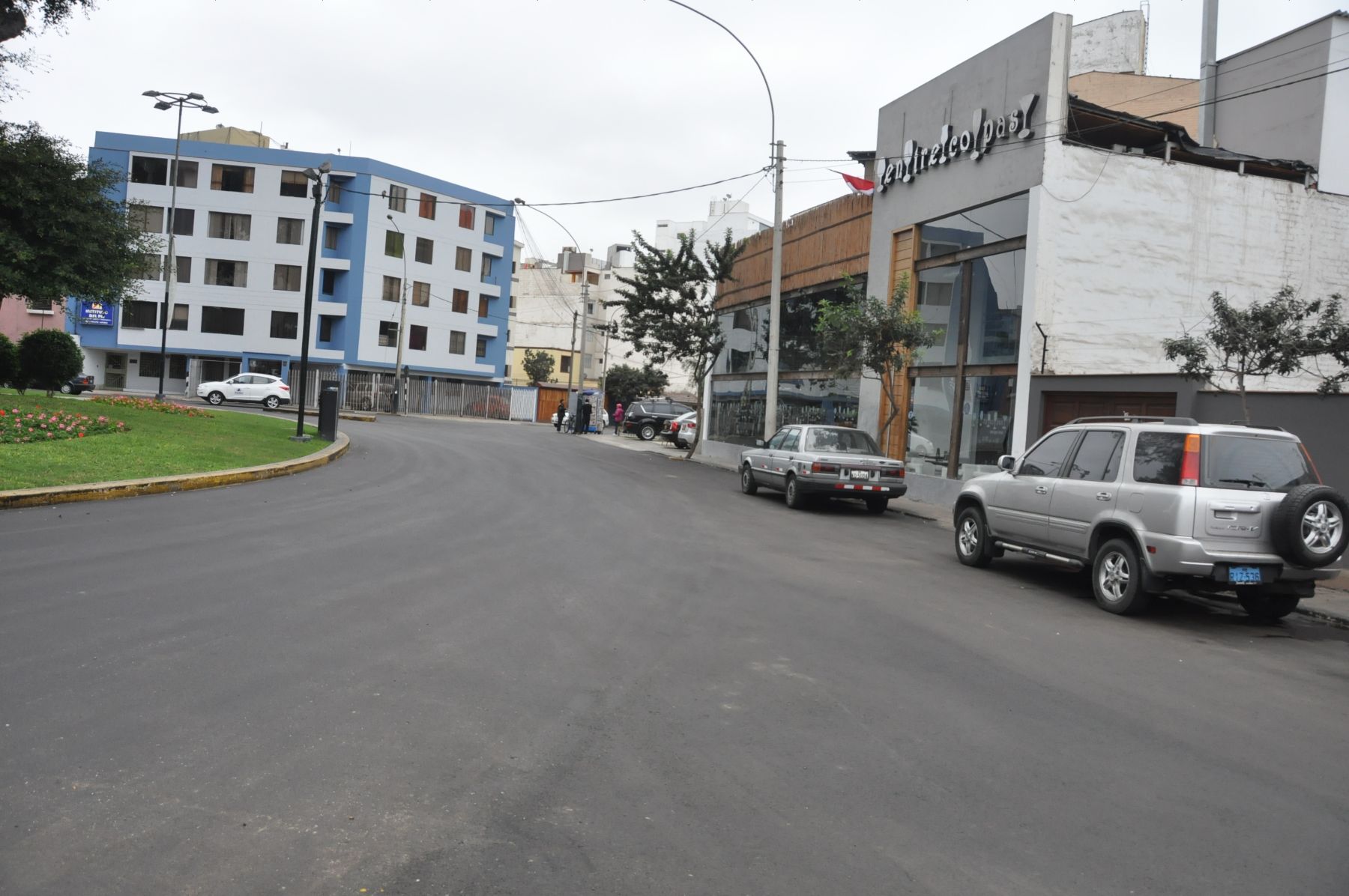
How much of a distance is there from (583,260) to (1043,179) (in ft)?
258

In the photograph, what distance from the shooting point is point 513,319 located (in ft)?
287

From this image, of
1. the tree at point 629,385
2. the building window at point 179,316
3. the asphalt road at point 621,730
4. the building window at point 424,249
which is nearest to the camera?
the asphalt road at point 621,730

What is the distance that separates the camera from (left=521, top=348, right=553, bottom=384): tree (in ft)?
269

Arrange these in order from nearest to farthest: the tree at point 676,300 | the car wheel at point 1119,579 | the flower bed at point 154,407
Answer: the car wheel at point 1119,579 < the flower bed at point 154,407 < the tree at point 676,300

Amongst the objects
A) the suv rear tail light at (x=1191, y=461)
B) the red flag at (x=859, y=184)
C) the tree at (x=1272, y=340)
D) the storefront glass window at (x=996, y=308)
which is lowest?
the suv rear tail light at (x=1191, y=461)

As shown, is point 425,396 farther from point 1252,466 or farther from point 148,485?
point 1252,466

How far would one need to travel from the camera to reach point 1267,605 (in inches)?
370

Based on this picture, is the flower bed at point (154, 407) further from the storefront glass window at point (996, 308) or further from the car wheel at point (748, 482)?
the storefront glass window at point (996, 308)

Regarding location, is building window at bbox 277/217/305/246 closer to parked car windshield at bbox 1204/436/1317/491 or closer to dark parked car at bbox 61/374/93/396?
dark parked car at bbox 61/374/93/396

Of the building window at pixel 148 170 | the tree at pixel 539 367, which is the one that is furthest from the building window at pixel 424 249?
the tree at pixel 539 367

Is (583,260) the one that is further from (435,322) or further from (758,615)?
(758,615)

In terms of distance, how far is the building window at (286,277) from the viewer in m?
57.7

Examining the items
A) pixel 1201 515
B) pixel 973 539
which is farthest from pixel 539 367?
pixel 1201 515

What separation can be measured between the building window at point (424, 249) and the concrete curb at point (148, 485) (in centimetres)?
4460
